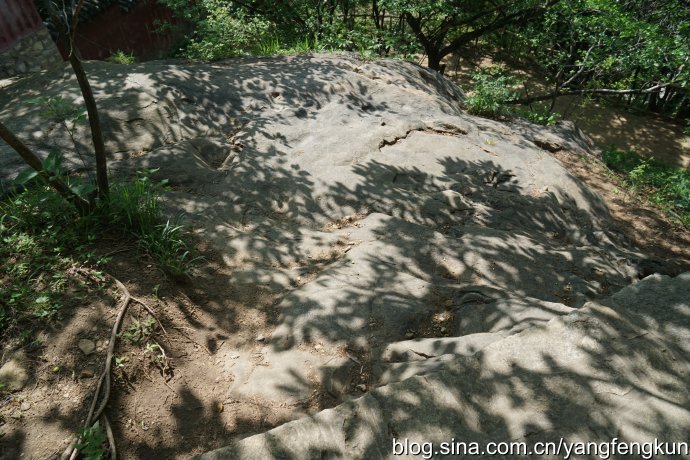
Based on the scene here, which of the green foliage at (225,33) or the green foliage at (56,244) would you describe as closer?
the green foliage at (56,244)

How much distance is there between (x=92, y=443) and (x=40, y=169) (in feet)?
6.94

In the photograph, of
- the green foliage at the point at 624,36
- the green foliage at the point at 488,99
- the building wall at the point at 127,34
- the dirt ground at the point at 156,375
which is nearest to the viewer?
the dirt ground at the point at 156,375

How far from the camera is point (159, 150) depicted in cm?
528

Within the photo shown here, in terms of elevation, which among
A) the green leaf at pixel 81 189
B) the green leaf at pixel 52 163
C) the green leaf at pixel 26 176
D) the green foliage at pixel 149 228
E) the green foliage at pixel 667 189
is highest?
the green leaf at pixel 52 163

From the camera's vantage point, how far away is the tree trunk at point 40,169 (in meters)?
3.13

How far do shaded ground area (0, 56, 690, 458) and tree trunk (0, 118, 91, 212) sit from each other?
1.95 feet

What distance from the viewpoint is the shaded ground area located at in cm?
238

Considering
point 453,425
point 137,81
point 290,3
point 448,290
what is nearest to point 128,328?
point 453,425

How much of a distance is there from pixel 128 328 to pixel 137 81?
14.5ft

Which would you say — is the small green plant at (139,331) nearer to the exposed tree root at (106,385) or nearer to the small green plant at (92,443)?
the exposed tree root at (106,385)

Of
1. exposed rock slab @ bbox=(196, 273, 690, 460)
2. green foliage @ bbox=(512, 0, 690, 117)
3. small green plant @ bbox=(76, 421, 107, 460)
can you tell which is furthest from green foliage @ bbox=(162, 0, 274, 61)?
exposed rock slab @ bbox=(196, 273, 690, 460)

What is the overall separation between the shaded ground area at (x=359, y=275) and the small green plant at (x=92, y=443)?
146 millimetres

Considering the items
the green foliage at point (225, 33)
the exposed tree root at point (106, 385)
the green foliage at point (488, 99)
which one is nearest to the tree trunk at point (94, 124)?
the exposed tree root at point (106, 385)

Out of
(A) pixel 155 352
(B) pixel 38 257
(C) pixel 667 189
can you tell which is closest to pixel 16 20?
(B) pixel 38 257
